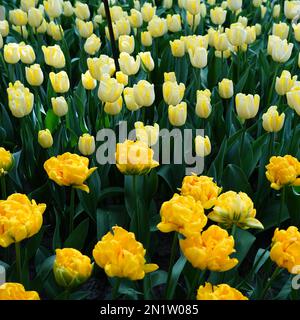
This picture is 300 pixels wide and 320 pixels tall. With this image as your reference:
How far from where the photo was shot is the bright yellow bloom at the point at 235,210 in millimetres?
1189

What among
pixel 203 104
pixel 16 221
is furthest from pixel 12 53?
pixel 16 221

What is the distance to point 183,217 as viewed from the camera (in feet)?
3.58

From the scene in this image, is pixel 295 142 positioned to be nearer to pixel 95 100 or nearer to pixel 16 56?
pixel 95 100

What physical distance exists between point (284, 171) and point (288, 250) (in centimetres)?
26

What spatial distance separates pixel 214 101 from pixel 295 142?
41 cm

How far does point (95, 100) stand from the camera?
210 centimetres

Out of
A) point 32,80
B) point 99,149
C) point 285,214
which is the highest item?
point 32,80

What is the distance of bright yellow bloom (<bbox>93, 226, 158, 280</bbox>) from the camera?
1.05 meters

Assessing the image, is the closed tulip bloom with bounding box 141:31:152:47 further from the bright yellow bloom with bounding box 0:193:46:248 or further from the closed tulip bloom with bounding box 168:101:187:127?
the bright yellow bloom with bounding box 0:193:46:248

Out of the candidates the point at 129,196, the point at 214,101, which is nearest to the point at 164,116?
→ the point at 214,101

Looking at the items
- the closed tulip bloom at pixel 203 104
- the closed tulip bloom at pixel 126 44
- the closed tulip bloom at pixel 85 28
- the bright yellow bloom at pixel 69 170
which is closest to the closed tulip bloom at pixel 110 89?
the closed tulip bloom at pixel 203 104

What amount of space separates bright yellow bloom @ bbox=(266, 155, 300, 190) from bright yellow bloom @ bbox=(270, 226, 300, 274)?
238 millimetres

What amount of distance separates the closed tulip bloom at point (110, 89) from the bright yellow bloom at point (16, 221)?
1.96ft

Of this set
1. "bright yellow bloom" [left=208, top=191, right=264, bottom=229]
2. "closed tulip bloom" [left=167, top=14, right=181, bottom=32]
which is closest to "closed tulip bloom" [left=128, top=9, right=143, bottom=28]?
"closed tulip bloom" [left=167, top=14, right=181, bottom=32]
